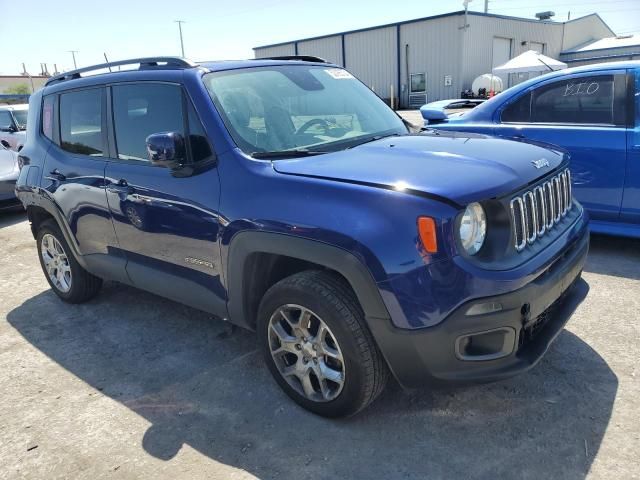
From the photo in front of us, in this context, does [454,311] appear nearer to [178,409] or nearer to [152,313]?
[178,409]

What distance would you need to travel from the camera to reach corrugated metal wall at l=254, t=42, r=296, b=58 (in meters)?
41.5

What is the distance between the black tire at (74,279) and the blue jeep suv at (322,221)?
392mm

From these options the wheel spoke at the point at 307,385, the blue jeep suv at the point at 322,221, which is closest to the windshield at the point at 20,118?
the blue jeep suv at the point at 322,221

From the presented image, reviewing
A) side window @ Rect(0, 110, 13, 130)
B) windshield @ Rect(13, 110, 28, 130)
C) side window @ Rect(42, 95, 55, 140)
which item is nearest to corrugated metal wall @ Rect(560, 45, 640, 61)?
windshield @ Rect(13, 110, 28, 130)

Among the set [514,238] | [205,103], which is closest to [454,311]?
[514,238]

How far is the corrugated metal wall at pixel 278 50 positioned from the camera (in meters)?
41.5

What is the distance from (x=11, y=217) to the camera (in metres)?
8.83

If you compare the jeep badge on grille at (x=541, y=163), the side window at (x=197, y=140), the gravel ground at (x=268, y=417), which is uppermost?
the side window at (x=197, y=140)

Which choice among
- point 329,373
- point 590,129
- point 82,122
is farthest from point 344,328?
point 590,129

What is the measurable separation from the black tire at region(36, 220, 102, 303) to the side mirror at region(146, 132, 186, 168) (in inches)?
73.3

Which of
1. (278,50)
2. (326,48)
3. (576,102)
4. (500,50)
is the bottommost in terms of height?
(576,102)

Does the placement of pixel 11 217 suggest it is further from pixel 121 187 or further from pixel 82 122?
pixel 121 187

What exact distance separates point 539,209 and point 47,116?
3.91 meters

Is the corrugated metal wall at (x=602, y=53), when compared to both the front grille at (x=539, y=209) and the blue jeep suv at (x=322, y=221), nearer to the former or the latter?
the front grille at (x=539, y=209)
